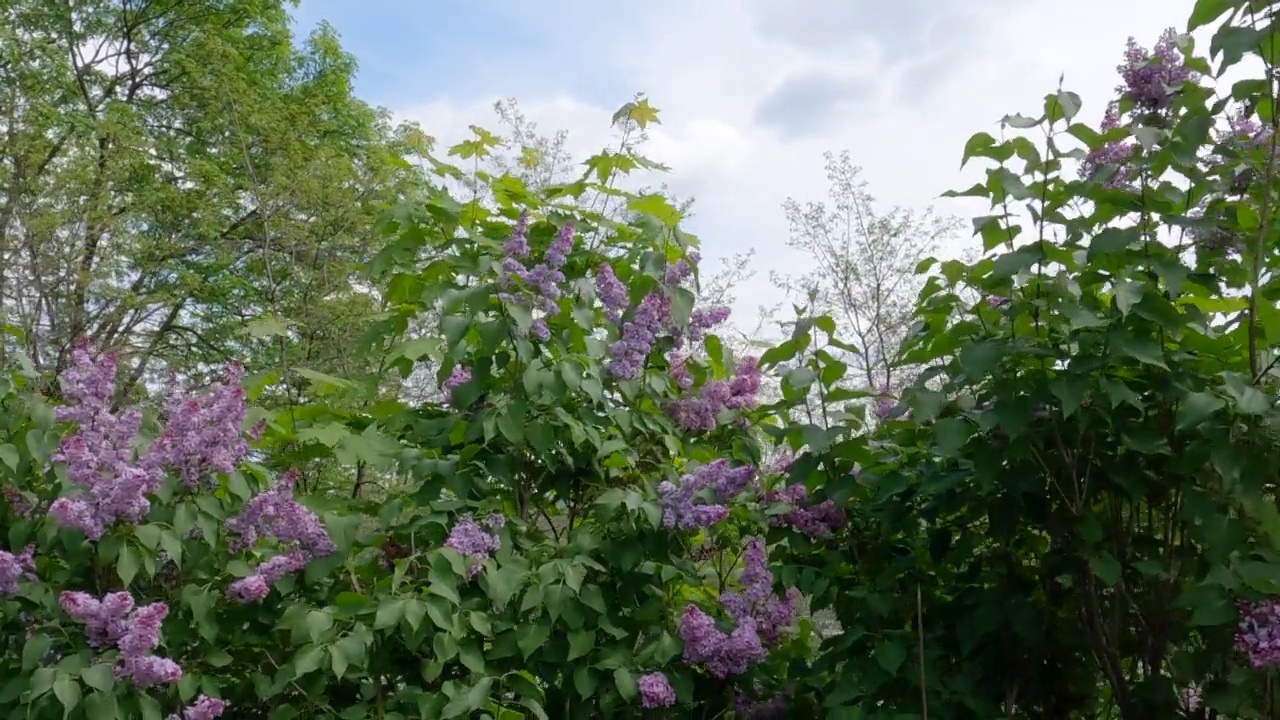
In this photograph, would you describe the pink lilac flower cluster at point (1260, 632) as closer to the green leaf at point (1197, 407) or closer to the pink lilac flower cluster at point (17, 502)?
the green leaf at point (1197, 407)

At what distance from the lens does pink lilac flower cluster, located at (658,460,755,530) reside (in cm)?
225

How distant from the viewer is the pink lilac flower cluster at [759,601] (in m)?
2.42

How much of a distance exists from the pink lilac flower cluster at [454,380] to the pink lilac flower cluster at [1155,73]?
1543 millimetres

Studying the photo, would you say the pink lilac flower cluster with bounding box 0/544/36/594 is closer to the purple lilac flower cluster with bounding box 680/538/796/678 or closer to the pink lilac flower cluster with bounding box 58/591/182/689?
the pink lilac flower cluster with bounding box 58/591/182/689

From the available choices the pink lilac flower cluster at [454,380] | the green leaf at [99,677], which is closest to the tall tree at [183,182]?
the pink lilac flower cluster at [454,380]

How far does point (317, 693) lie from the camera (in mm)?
2119

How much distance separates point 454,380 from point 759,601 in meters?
0.88

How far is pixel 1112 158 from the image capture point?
2.08 m

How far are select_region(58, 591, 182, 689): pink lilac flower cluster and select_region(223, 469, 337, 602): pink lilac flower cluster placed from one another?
0.17m

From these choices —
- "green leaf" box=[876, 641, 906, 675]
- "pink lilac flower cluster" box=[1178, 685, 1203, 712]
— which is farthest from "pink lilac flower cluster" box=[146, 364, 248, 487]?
"pink lilac flower cluster" box=[1178, 685, 1203, 712]

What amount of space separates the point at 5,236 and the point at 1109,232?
429 inches

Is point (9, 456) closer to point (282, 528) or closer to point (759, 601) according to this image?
point (282, 528)

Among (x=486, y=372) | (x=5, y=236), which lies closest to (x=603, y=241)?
(x=486, y=372)

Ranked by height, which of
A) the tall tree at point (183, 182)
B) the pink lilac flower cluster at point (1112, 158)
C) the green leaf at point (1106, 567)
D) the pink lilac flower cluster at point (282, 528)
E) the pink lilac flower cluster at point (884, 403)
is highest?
the tall tree at point (183, 182)
